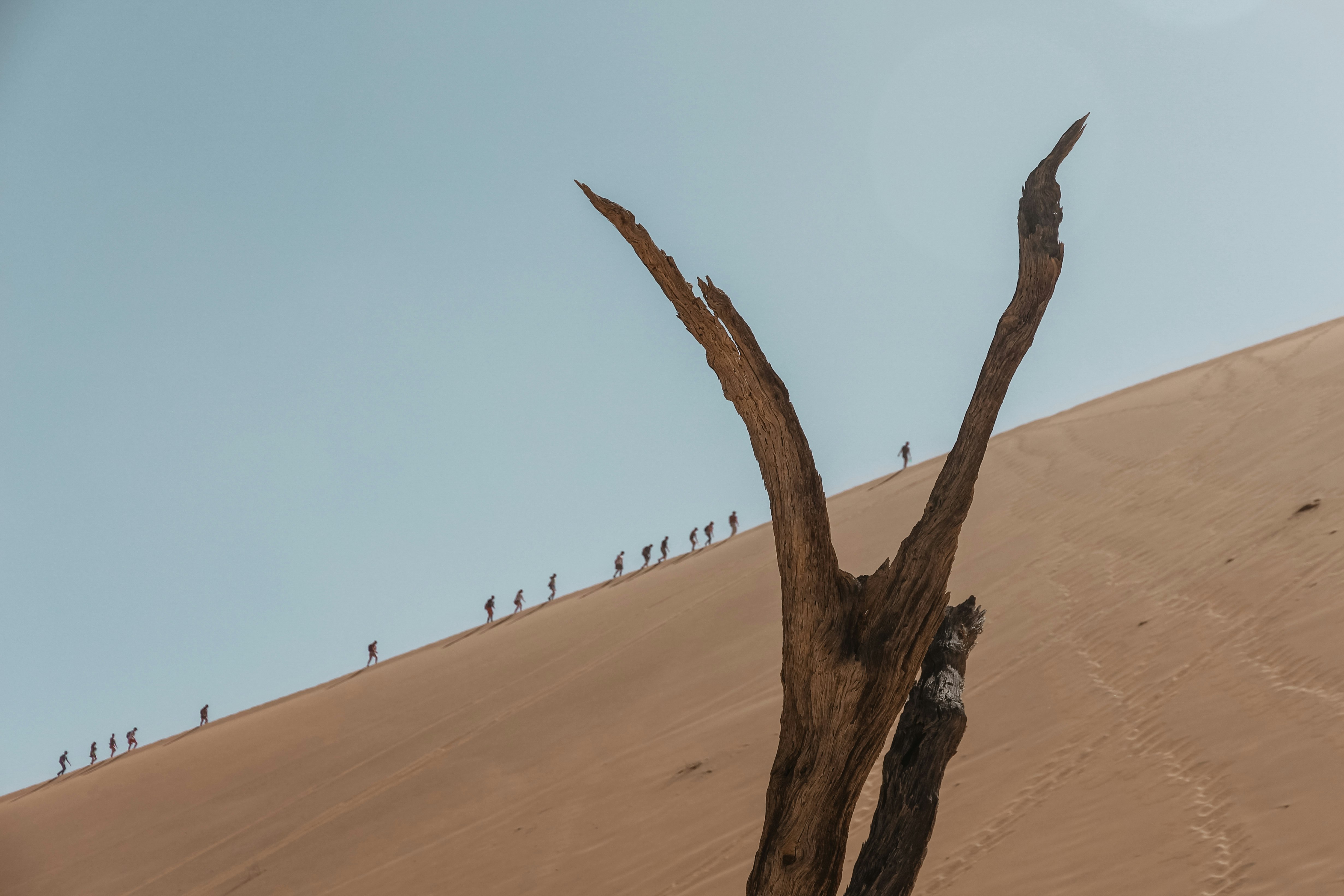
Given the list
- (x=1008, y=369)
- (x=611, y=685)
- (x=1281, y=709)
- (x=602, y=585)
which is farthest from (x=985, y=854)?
(x=602, y=585)

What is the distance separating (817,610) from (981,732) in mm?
5973

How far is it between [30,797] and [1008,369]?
25588 mm

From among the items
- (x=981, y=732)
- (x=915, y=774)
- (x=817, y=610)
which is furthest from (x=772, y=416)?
(x=981, y=732)

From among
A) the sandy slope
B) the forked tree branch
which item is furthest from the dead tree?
the sandy slope

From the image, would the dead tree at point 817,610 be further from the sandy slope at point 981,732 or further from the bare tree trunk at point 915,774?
the sandy slope at point 981,732

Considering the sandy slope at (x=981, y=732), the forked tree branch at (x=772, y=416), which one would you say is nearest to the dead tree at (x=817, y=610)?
the forked tree branch at (x=772, y=416)

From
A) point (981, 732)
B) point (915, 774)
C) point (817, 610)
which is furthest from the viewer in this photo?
point (981, 732)

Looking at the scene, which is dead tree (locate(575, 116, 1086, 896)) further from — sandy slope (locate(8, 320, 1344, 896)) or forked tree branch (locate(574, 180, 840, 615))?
sandy slope (locate(8, 320, 1344, 896))

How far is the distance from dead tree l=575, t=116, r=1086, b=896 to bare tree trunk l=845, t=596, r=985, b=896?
14 centimetres

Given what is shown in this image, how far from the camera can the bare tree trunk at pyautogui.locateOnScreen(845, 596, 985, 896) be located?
2863 mm

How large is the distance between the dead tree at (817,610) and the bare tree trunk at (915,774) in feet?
0.48

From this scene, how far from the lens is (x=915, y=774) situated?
296 centimetres

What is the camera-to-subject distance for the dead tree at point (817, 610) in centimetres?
276

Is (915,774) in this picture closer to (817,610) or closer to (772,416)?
(817,610)
